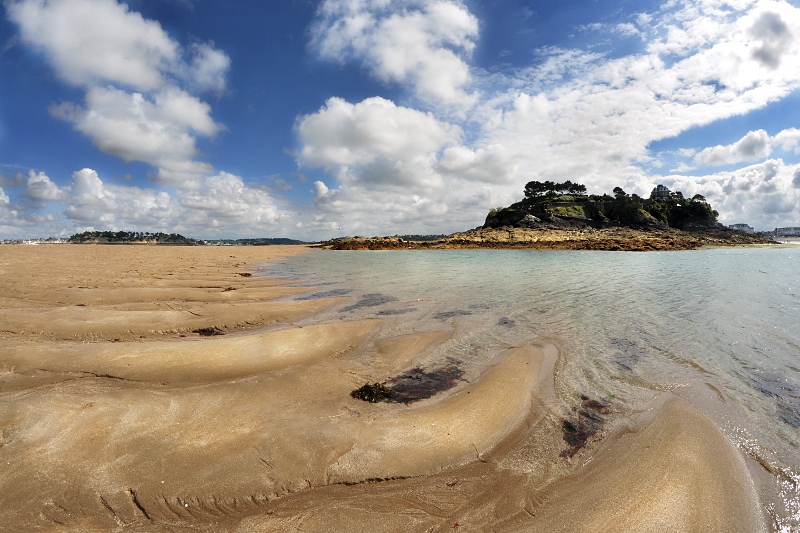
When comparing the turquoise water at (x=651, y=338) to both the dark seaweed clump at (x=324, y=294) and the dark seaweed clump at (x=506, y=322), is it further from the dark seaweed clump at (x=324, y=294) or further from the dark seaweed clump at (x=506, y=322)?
the dark seaweed clump at (x=324, y=294)

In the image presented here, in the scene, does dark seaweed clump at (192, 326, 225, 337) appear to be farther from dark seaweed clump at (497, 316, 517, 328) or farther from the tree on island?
the tree on island

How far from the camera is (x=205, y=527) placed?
340cm

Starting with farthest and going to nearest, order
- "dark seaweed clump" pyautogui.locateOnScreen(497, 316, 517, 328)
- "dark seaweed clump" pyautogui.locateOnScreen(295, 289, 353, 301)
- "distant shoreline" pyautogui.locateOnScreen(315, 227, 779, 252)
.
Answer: "distant shoreline" pyautogui.locateOnScreen(315, 227, 779, 252) < "dark seaweed clump" pyautogui.locateOnScreen(295, 289, 353, 301) < "dark seaweed clump" pyautogui.locateOnScreen(497, 316, 517, 328)

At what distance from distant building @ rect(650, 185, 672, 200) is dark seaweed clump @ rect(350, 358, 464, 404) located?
170 m

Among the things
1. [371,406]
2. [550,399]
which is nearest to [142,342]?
[371,406]

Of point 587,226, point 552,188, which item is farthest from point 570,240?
point 552,188

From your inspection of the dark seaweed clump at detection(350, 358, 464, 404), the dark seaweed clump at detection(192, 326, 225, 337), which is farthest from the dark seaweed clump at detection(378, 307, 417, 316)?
the dark seaweed clump at detection(192, 326, 225, 337)

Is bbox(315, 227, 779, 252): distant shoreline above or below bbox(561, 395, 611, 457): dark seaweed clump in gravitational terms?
above

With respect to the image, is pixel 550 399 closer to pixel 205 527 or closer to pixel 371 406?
pixel 371 406

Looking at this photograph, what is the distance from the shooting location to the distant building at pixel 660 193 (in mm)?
139125

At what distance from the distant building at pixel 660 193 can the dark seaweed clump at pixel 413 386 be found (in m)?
170

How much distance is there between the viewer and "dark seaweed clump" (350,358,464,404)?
638 centimetres

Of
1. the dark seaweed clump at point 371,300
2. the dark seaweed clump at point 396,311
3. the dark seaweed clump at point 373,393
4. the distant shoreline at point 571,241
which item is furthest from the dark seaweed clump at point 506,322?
the distant shoreline at point 571,241

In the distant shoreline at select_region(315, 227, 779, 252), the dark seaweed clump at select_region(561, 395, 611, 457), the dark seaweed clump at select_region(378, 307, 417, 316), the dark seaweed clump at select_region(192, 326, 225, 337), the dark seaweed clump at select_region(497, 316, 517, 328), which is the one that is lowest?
the dark seaweed clump at select_region(561, 395, 611, 457)
